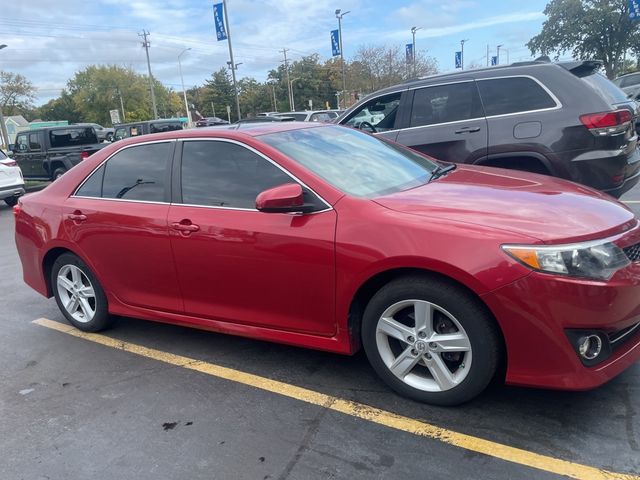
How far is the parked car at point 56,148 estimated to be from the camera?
1566cm

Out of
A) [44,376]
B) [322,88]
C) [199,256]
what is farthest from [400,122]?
[322,88]

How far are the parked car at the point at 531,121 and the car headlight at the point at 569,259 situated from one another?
9.66ft

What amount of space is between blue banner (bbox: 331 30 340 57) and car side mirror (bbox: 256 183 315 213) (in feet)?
131

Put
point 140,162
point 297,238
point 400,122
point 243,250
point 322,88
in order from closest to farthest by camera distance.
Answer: point 297,238 < point 243,250 < point 140,162 < point 400,122 < point 322,88

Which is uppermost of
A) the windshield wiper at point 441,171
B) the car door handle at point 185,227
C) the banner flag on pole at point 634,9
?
the banner flag on pole at point 634,9

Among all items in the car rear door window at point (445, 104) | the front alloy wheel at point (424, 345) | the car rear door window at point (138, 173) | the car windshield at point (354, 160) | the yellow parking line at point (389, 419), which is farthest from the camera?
the car rear door window at point (445, 104)

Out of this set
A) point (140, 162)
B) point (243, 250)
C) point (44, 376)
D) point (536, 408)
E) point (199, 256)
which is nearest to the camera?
point (536, 408)

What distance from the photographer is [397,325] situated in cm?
291

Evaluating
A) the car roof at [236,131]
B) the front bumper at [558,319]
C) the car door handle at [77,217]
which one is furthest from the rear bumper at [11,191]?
the front bumper at [558,319]

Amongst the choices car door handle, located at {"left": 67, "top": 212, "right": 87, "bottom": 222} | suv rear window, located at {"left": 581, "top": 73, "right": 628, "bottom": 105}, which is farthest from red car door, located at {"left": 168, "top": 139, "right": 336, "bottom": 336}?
suv rear window, located at {"left": 581, "top": 73, "right": 628, "bottom": 105}

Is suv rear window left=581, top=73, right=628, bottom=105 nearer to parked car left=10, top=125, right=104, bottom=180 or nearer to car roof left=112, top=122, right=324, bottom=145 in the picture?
car roof left=112, top=122, right=324, bottom=145

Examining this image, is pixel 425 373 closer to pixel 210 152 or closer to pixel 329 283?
pixel 329 283

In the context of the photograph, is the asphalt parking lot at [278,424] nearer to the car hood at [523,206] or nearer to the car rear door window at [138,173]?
the car hood at [523,206]

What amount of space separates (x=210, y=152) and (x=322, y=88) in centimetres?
7493
